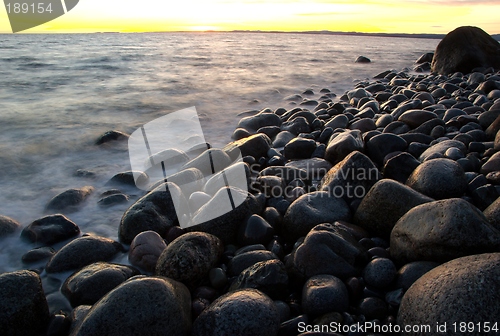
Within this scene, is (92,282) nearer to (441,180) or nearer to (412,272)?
(412,272)

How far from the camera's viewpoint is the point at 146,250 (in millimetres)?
2451

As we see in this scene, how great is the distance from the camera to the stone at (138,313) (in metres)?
1.65

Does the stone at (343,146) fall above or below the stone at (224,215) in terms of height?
above

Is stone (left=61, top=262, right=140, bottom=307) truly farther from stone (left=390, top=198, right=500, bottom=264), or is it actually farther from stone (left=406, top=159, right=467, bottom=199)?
stone (left=406, top=159, right=467, bottom=199)

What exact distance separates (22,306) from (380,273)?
193cm

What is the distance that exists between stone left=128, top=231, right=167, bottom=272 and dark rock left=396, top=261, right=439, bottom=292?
4.98 ft

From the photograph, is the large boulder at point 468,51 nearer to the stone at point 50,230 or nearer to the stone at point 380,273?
the stone at point 380,273

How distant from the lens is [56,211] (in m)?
3.26

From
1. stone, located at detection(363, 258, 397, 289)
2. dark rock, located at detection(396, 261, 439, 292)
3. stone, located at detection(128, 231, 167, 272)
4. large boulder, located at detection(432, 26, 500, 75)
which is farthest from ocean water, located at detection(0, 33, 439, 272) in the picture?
large boulder, located at detection(432, 26, 500, 75)

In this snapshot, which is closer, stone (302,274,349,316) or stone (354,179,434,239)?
stone (302,274,349,316)

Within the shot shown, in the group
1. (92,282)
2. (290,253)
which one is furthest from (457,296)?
(92,282)

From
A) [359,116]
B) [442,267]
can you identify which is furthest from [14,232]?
[359,116]

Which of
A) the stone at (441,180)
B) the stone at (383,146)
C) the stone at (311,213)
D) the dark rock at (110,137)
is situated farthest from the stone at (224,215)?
the dark rock at (110,137)

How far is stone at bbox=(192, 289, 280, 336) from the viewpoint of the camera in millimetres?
1662
